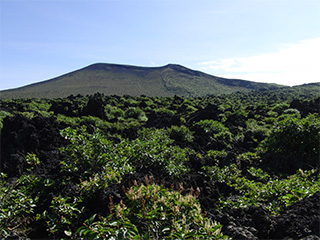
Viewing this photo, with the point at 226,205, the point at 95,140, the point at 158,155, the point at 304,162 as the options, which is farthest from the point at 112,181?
the point at 304,162

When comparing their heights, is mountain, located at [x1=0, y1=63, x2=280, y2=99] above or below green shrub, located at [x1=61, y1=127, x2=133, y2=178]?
above

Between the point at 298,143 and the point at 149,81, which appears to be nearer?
the point at 298,143

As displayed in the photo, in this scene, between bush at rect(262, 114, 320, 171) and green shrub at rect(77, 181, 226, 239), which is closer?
green shrub at rect(77, 181, 226, 239)

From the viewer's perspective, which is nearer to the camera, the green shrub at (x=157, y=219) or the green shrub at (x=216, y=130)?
the green shrub at (x=157, y=219)

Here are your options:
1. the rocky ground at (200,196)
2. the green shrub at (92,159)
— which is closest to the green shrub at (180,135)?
the rocky ground at (200,196)

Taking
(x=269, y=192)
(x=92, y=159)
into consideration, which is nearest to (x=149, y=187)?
(x=92, y=159)

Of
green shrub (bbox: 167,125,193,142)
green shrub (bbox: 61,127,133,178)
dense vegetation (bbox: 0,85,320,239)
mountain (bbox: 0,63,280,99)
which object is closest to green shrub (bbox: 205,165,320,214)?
dense vegetation (bbox: 0,85,320,239)

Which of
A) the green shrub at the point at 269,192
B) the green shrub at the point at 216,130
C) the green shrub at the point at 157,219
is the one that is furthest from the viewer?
the green shrub at the point at 216,130

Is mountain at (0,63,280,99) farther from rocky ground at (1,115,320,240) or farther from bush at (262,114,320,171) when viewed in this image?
bush at (262,114,320,171)

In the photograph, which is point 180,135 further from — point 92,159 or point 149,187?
point 149,187

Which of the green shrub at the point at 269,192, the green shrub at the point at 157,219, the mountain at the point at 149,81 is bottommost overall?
the green shrub at the point at 269,192

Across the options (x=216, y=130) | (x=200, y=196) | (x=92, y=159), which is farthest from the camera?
(x=216, y=130)

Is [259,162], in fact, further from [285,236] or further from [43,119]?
[43,119]

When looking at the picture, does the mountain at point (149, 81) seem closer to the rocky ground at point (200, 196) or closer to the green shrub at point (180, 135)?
the green shrub at point (180, 135)
